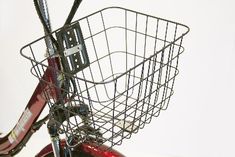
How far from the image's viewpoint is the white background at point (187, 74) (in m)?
1.39

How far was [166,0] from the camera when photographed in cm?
141

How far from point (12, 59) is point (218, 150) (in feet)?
3.37

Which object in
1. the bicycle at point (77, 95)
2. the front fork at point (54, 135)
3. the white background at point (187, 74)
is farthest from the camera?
the white background at point (187, 74)

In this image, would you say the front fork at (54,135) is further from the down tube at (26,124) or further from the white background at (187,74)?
the white background at (187,74)

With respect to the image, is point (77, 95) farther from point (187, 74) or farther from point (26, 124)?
point (187, 74)

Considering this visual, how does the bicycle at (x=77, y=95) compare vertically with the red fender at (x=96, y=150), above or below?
above

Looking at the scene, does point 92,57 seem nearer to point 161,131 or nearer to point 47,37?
point 161,131

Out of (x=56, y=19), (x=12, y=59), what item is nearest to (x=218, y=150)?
(x=56, y=19)

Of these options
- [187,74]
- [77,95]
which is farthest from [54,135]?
[187,74]

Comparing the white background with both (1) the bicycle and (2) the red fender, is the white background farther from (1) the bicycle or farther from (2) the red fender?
(2) the red fender

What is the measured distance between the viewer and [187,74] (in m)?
1.50

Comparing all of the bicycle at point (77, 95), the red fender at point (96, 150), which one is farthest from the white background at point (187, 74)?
the red fender at point (96, 150)

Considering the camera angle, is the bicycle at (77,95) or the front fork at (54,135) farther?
the front fork at (54,135)

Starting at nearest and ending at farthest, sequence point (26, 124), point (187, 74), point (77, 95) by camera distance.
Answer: point (77, 95), point (26, 124), point (187, 74)
